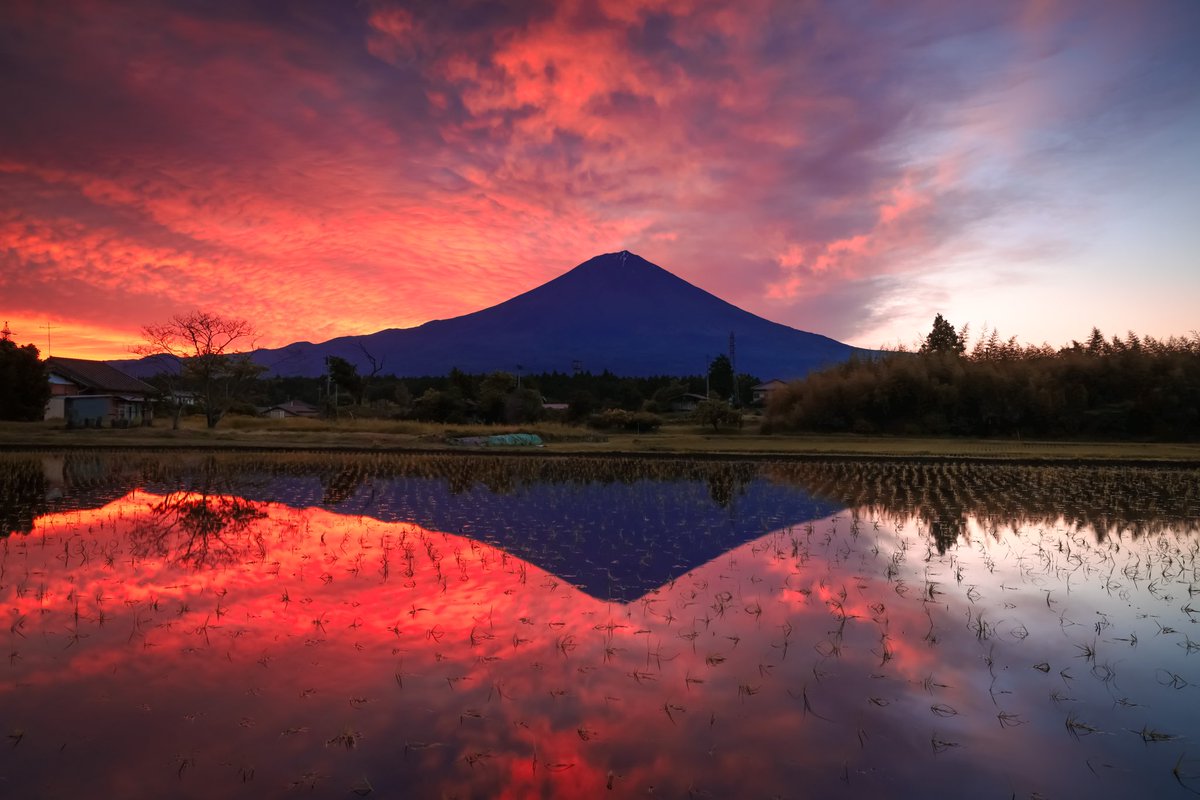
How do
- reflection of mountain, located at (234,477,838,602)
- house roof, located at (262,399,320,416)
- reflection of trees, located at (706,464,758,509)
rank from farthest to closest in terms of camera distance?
house roof, located at (262,399,320,416) → reflection of trees, located at (706,464,758,509) → reflection of mountain, located at (234,477,838,602)

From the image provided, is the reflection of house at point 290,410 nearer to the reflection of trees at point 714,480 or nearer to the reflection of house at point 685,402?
the reflection of house at point 685,402

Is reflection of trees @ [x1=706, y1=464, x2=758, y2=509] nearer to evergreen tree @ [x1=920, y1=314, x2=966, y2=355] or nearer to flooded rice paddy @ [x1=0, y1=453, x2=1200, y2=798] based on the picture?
flooded rice paddy @ [x1=0, y1=453, x2=1200, y2=798]

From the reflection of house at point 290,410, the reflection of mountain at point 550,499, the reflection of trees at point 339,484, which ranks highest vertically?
the reflection of house at point 290,410

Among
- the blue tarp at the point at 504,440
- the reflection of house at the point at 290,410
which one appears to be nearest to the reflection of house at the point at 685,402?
the reflection of house at the point at 290,410

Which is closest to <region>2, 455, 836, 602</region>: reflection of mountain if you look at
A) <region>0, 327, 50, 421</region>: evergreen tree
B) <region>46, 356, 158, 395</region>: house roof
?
<region>0, 327, 50, 421</region>: evergreen tree

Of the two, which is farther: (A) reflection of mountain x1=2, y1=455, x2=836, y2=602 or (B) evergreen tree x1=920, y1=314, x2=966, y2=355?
(B) evergreen tree x1=920, y1=314, x2=966, y2=355

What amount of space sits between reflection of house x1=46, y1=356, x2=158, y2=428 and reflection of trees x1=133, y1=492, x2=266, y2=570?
27.5 m

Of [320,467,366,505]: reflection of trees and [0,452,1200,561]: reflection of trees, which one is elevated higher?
[0,452,1200,561]: reflection of trees

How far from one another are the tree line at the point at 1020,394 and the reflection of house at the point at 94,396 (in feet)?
128

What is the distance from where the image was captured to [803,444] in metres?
30.9

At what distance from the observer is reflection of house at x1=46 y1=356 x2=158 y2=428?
124ft

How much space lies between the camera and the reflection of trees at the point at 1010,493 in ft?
39.5

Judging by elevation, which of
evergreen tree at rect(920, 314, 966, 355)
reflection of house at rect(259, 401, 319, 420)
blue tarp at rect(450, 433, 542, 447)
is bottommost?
blue tarp at rect(450, 433, 542, 447)

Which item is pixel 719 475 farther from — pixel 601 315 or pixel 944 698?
pixel 601 315
